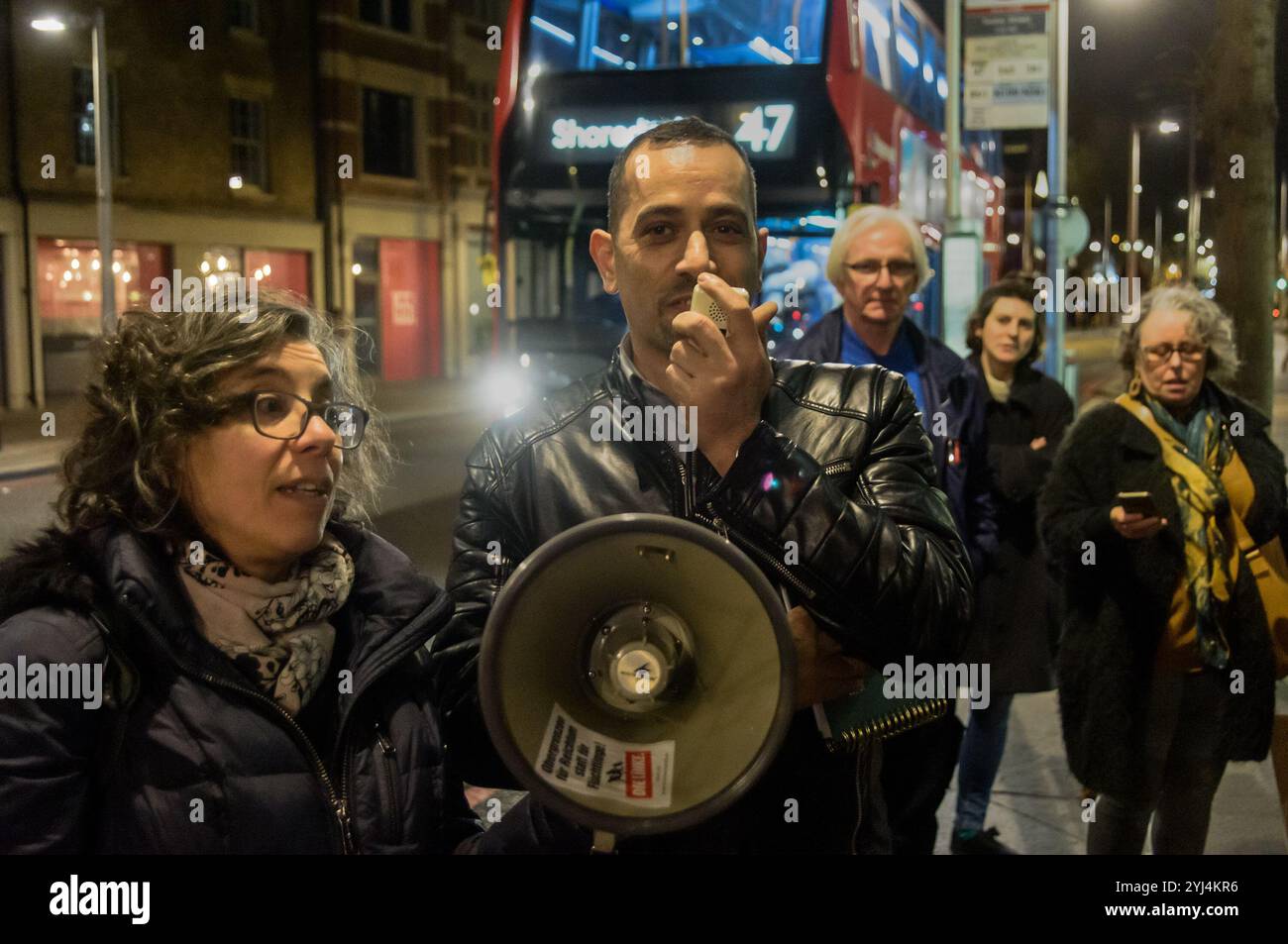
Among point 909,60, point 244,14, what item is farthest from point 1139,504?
point 244,14

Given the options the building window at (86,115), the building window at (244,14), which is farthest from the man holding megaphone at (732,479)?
the building window at (244,14)

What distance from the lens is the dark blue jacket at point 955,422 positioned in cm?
405

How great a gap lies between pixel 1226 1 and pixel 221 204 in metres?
21.7

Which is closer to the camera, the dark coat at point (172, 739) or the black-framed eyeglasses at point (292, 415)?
the dark coat at point (172, 739)

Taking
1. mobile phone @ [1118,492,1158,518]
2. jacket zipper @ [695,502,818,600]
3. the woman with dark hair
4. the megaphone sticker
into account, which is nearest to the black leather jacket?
jacket zipper @ [695,502,818,600]

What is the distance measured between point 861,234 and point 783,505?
2.70 m

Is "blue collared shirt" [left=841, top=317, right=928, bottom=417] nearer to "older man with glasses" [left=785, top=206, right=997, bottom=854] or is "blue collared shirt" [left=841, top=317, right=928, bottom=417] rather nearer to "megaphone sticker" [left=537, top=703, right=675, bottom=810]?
"older man with glasses" [left=785, top=206, right=997, bottom=854]

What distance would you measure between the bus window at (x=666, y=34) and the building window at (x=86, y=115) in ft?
49.2

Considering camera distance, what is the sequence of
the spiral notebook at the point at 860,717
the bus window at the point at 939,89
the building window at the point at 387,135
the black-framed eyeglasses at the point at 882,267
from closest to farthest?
the spiral notebook at the point at 860,717 < the black-framed eyeglasses at the point at 882,267 < the bus window at the point at 939,89 < the building window at the point at 387,135

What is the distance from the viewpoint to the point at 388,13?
29.4m

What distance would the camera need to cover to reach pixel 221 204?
25438 mm

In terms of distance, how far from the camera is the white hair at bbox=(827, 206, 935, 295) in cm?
404

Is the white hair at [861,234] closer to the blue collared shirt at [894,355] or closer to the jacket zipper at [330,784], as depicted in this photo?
the blue collared shirt at [894,355]
